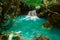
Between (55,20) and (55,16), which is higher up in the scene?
(55,16)

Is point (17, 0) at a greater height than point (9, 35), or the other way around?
point (17, 0)

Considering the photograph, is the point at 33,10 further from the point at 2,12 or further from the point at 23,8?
the point at 2,12

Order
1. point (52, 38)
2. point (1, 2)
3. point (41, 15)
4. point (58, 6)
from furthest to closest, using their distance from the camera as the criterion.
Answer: point (41, 15), point (58, 6), point (52, 38), point (1, 2)

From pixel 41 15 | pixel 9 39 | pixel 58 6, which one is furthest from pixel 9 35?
pixel 41 15

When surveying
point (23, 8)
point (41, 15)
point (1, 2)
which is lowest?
point (1, 2)

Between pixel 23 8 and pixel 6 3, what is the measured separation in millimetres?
10352

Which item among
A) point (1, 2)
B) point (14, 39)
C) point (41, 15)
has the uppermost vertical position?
point (41, 15)

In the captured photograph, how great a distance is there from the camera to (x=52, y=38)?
8.41 m

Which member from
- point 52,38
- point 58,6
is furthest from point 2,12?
point 58,6

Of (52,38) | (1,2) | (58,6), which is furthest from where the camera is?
(58,6)

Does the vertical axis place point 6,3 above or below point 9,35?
above

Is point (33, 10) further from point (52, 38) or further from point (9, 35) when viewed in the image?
point (9, 35)

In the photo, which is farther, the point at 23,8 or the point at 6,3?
the point at 23,8

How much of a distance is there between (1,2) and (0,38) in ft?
4.20
